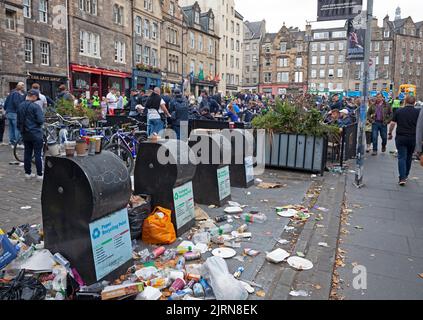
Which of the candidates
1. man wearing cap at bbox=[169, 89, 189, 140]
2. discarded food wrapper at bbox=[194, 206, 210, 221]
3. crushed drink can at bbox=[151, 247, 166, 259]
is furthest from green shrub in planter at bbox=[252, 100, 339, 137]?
crushed drink can at bbox=[151, 247, 166, 259]

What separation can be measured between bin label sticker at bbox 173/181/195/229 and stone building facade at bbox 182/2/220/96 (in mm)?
40217

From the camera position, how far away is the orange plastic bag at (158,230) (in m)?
4.77

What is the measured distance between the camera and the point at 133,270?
13.4 ft

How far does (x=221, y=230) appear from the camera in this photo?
17.3 feet

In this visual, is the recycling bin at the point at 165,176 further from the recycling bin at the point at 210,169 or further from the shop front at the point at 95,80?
the shop front at the point at 95,80

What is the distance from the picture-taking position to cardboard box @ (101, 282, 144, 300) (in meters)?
3.27

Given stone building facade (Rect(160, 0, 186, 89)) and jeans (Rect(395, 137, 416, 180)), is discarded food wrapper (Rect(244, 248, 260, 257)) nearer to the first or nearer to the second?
jeans (Rect(395, 137, 416, 180))

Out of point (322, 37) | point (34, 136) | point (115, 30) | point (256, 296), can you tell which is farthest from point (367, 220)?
point (322, 37)

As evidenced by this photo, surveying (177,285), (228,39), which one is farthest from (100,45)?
(228,39)

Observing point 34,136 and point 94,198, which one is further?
point 34,136

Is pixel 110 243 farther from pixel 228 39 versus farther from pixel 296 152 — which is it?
pixel 228 39

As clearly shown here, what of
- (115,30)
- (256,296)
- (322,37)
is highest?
(322,37)

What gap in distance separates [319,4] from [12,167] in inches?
325
